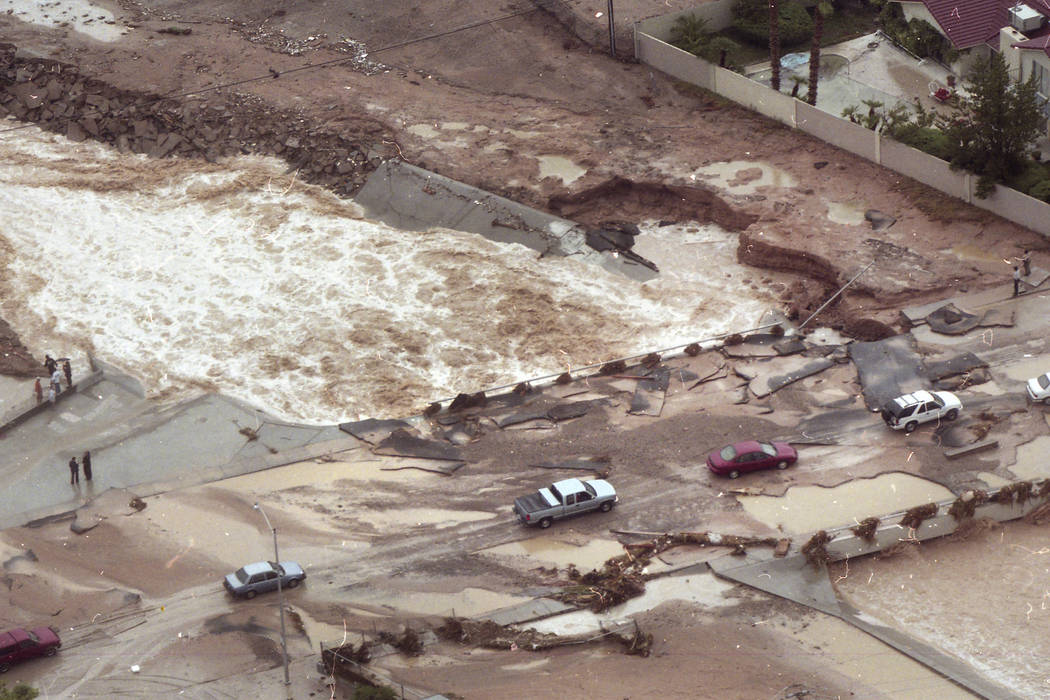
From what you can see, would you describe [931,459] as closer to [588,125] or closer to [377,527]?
[377,527]

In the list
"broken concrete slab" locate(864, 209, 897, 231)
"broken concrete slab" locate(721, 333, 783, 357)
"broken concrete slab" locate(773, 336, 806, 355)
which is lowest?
"broken concrete slab" locate(721, 333, 783, 357)

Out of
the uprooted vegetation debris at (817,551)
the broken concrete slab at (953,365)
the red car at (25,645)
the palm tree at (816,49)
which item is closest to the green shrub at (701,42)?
the palm tree at (816,49)

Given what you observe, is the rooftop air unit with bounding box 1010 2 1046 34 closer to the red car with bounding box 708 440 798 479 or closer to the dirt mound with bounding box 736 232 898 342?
the dirt mound with bounding box 736 232 898 342

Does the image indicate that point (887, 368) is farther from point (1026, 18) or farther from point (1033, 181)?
point (1026, 18)

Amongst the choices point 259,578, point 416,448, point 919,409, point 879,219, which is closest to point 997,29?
point 879,219

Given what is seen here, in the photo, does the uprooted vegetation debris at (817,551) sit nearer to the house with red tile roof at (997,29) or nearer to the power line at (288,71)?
the house with red tile roof at (997,29)

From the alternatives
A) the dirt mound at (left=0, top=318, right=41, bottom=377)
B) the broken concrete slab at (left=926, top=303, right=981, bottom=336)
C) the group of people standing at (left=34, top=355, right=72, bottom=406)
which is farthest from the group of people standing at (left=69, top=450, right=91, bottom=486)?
the broken concrete slab at (left=926, top=303, right=981, bottom=336)

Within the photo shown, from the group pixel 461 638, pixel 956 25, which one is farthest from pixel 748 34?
pixel 461 638
